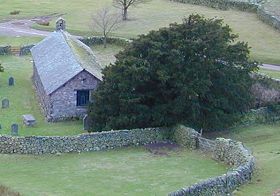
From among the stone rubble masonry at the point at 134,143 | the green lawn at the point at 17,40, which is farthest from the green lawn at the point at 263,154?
the green lawn at the point at 17,40

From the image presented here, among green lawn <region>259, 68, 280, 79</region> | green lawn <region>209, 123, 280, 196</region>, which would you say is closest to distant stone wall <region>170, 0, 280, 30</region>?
green lawn <region>259, 68, 280, 79</region>

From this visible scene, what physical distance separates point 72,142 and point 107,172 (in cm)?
511

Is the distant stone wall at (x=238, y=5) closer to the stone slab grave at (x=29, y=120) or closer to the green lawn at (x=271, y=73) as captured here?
the green lawn at (x=271, y=73)

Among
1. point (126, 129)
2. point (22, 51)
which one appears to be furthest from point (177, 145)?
point (22, 51)

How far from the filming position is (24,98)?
2453 inches

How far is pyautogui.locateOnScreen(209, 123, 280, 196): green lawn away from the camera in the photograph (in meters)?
37.5

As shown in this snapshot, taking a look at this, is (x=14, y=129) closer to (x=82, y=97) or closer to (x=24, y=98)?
(x=82, y=97)

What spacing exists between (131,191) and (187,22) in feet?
64.4

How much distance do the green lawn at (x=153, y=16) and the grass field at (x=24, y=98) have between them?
39.1 feet

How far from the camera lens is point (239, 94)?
5341cm

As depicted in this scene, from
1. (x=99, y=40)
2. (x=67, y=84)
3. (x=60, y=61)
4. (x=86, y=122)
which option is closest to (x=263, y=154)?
(x=86, y=122)

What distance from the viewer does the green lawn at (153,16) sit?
3274 inches

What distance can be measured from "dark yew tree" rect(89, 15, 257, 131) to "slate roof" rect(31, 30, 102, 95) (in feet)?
15.0

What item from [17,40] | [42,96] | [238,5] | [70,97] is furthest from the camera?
[238,5]
